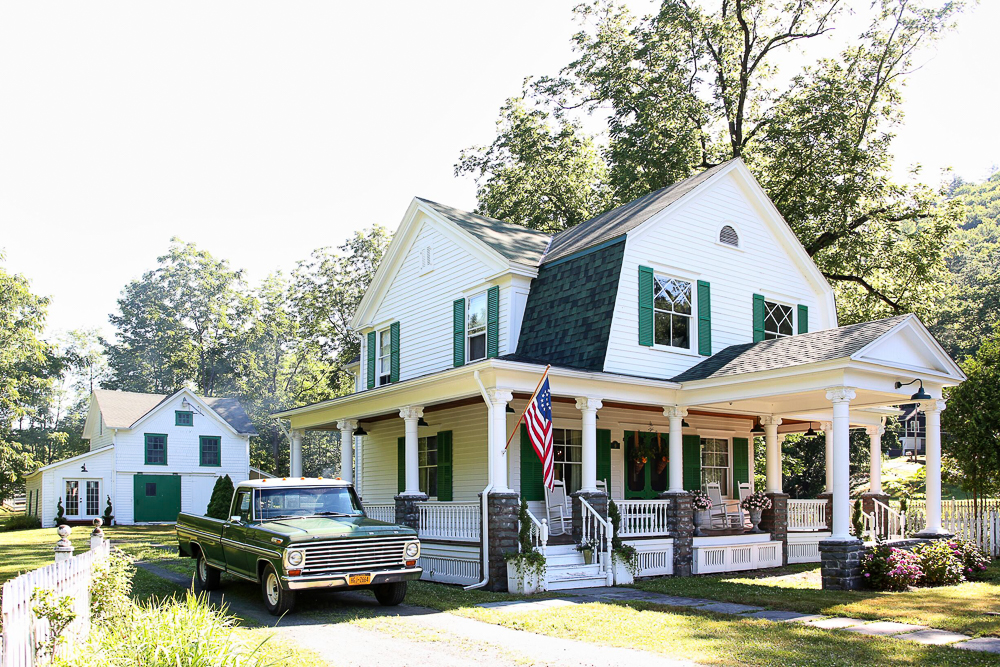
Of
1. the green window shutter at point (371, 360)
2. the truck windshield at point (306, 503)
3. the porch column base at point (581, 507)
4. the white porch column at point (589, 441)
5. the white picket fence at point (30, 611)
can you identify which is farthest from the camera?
the green window shutter at point (371, 360)

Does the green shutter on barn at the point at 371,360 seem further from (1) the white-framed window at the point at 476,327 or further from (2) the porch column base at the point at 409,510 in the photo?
(2) the porch column base at the point at 409,510

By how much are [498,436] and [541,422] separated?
835 mm

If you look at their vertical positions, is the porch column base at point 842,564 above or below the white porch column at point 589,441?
below

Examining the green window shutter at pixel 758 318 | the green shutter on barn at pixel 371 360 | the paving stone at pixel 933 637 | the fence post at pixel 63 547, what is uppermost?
the green window shutter at pixel 758 318

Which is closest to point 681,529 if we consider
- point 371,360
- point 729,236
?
point 729,236

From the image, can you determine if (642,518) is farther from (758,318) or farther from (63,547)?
(63,547)

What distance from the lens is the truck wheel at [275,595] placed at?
34.2 feet

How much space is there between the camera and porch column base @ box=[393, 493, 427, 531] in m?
16.1

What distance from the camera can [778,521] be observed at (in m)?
18.1

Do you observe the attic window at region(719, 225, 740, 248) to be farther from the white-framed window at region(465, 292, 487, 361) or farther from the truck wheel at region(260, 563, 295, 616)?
the truck wheel at region(260, 563, 295, 616)

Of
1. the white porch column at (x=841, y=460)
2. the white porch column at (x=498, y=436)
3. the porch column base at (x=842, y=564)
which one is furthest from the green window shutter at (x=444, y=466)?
the white porch column at (x=841, y=460)

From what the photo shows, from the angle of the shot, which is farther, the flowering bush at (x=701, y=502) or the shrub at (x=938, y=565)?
the flowering bush at (x=701, y=502)

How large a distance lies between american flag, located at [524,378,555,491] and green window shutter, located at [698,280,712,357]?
18.0 ft

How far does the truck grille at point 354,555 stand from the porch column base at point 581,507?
418 cm
